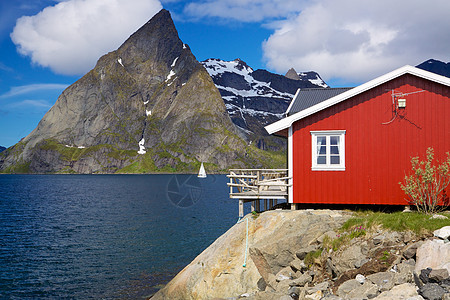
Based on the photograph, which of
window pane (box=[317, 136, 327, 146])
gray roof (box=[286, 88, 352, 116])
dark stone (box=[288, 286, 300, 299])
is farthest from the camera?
gray roof (box=[286, 88, 352, 116])

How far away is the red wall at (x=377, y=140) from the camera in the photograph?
1941cm

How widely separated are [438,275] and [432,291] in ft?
1.73

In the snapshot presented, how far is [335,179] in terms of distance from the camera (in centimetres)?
2019

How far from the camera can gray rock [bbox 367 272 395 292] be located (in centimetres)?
1085

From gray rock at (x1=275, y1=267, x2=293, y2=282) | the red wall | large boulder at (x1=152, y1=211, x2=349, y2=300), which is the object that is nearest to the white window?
the red wall

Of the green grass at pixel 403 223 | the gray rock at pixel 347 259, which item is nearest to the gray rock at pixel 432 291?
the gray rock at pixel 347 259

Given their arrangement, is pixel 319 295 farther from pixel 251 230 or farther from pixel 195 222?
pixel 195 222

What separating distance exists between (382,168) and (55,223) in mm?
44671

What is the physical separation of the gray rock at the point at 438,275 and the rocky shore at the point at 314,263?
0.02 metres

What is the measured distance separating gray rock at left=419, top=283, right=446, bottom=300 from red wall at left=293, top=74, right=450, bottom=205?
10.4 metres

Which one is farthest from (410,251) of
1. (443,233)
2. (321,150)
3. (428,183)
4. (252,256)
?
(321,150)

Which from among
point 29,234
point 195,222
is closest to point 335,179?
point 195,222

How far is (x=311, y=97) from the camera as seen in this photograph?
27594mm

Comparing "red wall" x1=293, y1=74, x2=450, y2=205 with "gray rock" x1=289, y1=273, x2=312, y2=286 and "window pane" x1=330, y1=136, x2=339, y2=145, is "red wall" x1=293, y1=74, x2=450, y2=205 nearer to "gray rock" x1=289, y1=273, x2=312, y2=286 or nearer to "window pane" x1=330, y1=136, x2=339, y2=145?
"window pane" x1=330, y1=136, x2=339, y2=145
